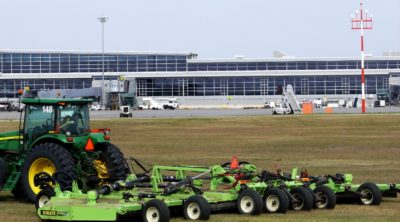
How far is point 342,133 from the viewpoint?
4272cm

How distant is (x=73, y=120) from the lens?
604 inches

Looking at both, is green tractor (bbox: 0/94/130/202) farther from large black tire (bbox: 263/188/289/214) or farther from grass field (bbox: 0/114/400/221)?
large black tire (bbox: 263/188/289/214)

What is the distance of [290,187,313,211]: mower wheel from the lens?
1324 centimetres

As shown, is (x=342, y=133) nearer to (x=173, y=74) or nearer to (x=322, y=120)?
(x=322, y=120)

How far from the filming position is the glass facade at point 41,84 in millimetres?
125875

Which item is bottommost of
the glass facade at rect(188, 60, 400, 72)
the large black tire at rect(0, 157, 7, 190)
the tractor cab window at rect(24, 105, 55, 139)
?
the large black tire at rect(0, 157, 7, 190)

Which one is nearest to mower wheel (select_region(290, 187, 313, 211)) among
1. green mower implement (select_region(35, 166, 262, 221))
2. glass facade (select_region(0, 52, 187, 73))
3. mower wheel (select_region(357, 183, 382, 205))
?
green mower implement (select_region(35, 166, 262, 221))

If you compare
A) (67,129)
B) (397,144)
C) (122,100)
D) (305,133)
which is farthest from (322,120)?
(122,100)

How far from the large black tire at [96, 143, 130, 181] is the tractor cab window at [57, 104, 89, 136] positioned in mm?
574

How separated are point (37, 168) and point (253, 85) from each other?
114109 millimetres

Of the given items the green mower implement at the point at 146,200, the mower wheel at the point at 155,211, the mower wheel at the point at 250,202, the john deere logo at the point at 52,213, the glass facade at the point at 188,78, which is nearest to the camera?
the mower wheel at the point at 155,211

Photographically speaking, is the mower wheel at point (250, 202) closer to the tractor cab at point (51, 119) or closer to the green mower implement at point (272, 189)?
the green mower implement at point (272, 189)

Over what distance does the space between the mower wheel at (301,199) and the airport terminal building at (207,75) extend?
4428 inches

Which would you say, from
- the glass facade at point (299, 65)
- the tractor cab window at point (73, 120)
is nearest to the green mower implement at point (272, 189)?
the tractor cab window at point (73, 120)
